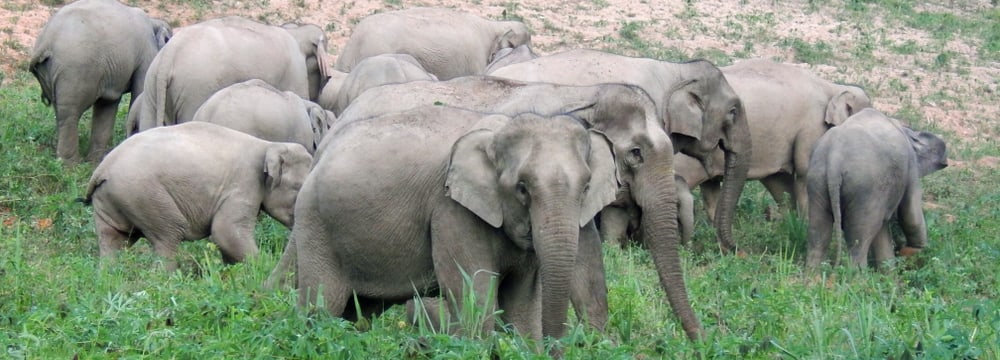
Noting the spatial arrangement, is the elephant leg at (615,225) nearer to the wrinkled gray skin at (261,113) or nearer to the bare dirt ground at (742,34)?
the wrinkled gray skin at (261,113)

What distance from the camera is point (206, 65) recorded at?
37.1 feet

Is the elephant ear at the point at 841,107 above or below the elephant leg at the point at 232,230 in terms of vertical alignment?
below

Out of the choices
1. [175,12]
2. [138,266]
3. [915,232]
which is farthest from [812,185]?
[175,12]

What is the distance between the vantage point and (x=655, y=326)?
7.09 m

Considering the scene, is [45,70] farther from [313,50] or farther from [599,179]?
[599,179]

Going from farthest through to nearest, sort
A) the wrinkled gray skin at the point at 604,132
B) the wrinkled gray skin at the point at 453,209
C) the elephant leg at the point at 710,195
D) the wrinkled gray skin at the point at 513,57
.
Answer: the elephant leg at the point at 710,195 → the wrinkled gray skin at the point at 513,57 → the wrinkled gray skin at the point at 604,132 → the wrinkled gray skin at the point at 453,209

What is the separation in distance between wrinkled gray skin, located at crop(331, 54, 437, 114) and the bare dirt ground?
501 centimetres

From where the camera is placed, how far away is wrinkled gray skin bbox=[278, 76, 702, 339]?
272 inches

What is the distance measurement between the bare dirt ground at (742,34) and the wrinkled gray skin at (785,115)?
3.54 m

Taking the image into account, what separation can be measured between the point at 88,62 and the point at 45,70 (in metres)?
0.42

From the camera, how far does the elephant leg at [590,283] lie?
6789 millimetres

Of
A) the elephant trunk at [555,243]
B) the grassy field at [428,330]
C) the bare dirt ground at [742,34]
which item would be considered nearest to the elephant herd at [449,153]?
the elephant trunk at [555,243]

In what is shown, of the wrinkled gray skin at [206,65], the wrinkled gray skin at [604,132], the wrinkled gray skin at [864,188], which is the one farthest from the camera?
the wrinkled gray skin at [206,65]

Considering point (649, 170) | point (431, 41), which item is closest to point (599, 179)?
point (649, 170)
